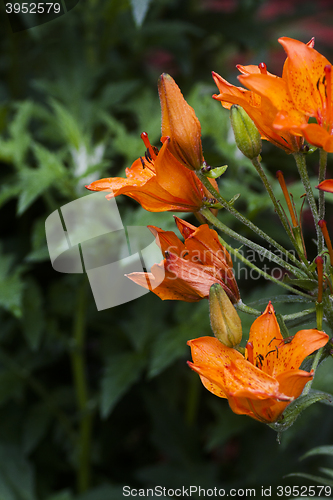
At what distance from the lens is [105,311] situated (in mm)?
892

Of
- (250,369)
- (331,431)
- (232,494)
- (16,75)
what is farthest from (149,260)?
(16,75)

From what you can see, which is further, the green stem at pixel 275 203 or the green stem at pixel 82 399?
the green stem at pixel 82 399

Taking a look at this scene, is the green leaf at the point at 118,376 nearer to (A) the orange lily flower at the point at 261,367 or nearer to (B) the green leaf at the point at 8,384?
(B) the green leaf at the point at 8,384

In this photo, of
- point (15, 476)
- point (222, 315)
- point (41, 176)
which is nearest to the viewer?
point (222, 315)

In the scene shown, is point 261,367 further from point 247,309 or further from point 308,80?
point 308,80

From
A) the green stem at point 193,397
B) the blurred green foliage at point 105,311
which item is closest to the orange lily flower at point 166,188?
the blurred green foliage at point 105,311

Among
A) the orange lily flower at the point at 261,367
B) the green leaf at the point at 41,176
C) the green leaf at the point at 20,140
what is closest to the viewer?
the orange lily flower at the point at 261,367

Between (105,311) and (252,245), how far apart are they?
24.1 inches

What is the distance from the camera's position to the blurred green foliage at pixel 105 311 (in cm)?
76

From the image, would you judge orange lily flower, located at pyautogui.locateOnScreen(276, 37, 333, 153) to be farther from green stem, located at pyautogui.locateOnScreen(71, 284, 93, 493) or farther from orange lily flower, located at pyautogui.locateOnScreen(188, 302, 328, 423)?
green stem, located at pyautogui.locateOnScreen(71, 284, 93, 493)

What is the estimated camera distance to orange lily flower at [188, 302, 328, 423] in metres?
0.29

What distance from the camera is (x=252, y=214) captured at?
0.71 metres

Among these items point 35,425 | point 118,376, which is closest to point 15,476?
point 35,425

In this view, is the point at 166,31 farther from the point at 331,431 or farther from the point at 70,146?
the point at 331,431
